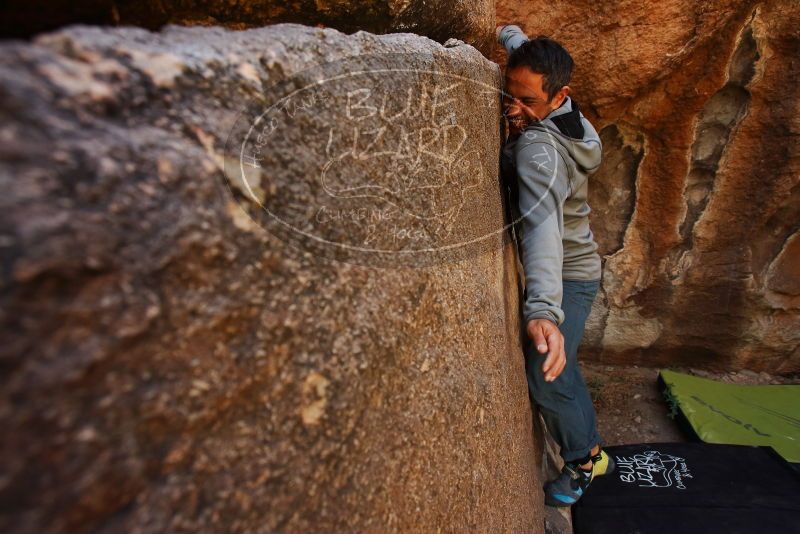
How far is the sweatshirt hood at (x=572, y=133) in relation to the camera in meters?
1.24

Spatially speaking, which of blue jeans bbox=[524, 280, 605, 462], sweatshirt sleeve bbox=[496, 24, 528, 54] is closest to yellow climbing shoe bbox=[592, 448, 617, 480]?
blue jeans bbox=[524, 280, 605, 462]

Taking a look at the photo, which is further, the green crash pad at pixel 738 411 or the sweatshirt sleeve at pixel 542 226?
the green crash pad at pixel 738 411

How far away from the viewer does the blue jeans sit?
4.72 feet

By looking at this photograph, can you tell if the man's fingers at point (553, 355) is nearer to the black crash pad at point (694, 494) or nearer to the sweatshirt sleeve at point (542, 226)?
the sweatshirt sleeve at point (542, 226)

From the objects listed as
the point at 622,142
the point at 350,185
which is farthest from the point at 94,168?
the point at 622,142

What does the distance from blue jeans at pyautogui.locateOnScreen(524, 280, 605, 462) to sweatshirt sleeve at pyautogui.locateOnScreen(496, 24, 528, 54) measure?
0.81 m

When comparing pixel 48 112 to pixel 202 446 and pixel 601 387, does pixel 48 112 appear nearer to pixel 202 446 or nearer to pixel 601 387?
pixel 202 446

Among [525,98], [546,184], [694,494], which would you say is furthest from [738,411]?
[525,98]

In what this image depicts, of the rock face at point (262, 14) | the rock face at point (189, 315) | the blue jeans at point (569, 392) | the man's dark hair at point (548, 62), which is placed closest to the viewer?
the rock face at point (189, 315)

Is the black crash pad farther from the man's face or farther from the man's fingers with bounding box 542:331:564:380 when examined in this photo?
the man's face

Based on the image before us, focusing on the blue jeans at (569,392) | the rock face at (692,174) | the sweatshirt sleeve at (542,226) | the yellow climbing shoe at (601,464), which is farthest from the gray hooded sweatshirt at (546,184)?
the yellow climbing shoe at (601,464)

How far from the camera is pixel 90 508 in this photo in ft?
1.14

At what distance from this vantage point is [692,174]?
2.05 metres

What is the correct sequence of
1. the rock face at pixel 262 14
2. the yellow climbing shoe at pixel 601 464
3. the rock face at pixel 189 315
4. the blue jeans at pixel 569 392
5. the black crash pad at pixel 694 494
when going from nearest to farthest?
the rock face at pixel 189 315, the rock face at pixel 262 14, the blue jeans at pixel 569 392, the black crash pad at pixel 694 494, the yellow climbing shoe at pixel 601 464
